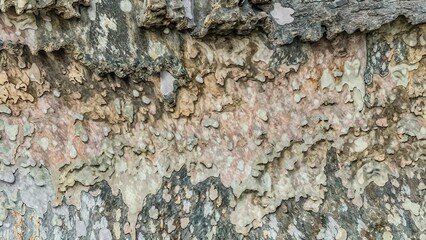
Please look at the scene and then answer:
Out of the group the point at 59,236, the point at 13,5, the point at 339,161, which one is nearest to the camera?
the point at 13,5

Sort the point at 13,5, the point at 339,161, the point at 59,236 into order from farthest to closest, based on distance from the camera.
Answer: the point at 59,236 → the point at 339,161 → the point at 13,5

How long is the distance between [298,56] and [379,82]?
0.62ft

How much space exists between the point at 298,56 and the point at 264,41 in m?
0.09

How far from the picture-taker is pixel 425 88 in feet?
3.82

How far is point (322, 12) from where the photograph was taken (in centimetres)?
116

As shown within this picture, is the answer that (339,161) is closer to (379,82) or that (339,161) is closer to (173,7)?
(379,82)

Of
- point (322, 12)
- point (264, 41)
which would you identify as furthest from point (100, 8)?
point (322, 12)

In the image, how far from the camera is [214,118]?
1.27m

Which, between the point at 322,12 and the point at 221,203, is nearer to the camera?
the point at 322,12

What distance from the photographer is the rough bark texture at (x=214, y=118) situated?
46.1 inches

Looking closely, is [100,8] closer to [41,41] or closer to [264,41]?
[41,41]

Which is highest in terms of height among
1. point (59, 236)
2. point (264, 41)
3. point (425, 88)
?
point (264, 41)

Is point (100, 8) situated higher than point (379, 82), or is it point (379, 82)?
point (100, 8)

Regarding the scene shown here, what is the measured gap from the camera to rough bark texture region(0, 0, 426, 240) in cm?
117
